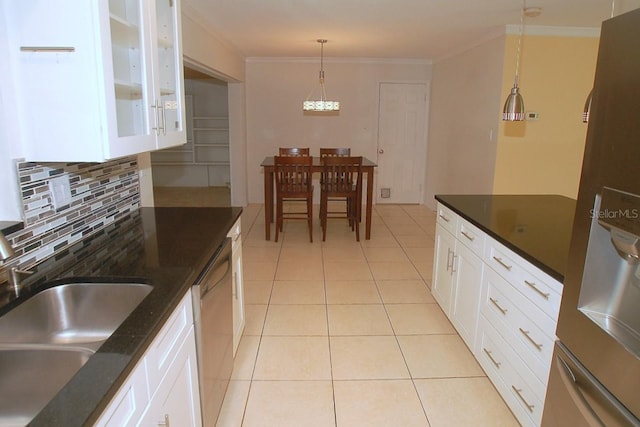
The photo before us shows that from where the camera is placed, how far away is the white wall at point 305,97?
21.4 feet

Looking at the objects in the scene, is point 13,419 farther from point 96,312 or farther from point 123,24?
point 123,24

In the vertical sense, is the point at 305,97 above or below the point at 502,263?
above

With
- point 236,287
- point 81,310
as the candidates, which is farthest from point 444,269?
point 81,310

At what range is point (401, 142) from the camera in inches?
268

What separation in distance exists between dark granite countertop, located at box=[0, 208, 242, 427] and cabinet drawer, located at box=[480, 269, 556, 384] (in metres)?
1.44

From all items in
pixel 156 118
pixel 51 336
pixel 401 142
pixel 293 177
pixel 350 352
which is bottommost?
pixel 350 352

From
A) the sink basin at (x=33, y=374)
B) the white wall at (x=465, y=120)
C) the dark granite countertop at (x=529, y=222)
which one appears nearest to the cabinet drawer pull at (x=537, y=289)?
the dark granite countertop at (x=529, y=222)

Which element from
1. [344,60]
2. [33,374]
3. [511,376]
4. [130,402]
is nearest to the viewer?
[130,402]

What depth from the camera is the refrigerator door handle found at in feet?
4.15

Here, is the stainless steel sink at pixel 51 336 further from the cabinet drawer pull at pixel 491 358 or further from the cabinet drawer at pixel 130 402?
the cabinet drawer pull at pixel 491 358

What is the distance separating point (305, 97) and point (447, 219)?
4.22 meters

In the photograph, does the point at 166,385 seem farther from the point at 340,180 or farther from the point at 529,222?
the point at 340,180

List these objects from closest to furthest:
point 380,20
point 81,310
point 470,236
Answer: point 81,310 → point 470,236 → point 380,20

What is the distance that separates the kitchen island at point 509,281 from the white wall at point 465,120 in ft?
5.69
